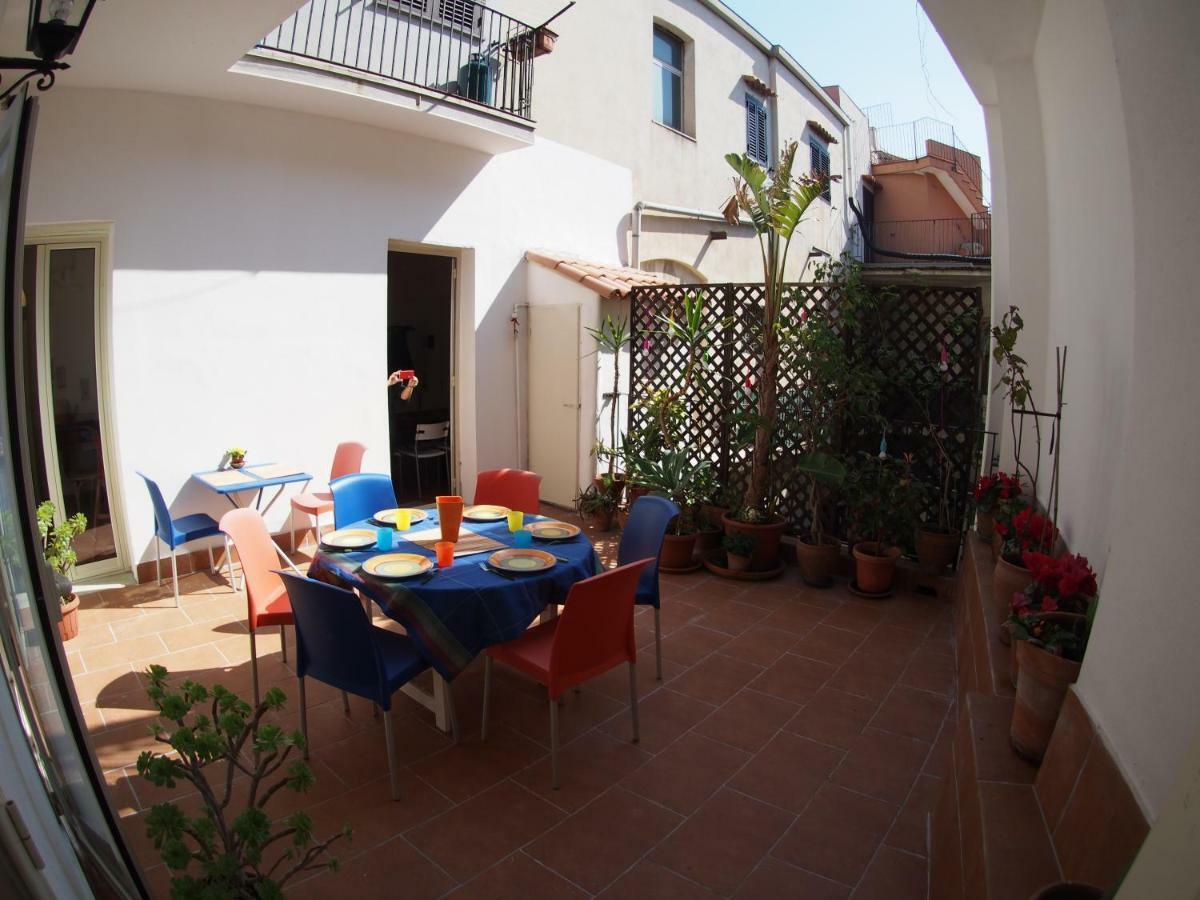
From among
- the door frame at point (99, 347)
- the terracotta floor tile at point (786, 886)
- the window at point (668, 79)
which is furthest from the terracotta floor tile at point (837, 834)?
the window at point (668, 79)

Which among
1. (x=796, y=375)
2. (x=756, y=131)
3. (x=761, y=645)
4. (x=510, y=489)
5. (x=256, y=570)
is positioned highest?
(x=756, y=131)

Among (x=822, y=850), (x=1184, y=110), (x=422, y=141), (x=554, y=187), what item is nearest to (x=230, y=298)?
(x=422, y=141)

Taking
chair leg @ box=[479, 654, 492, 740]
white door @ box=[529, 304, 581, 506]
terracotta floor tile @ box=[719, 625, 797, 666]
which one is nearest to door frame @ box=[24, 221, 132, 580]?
chair leg @ box=[479, 654, 492, 740]

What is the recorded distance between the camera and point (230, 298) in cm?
543

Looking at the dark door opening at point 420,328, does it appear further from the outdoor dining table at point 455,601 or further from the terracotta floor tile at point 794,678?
A: the terracotta floor tile at point 794,678

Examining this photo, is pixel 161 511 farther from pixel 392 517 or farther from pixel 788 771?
pixel 788 771

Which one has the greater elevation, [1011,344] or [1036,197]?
Result: [1036,197]

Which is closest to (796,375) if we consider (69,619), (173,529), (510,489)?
(510,489)

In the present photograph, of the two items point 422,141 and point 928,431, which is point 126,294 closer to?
point 422,141

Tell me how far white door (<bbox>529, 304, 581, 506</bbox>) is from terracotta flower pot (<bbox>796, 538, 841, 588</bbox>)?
8.28 feet

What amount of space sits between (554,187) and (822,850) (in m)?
6.88

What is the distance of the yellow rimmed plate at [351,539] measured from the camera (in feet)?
11.5

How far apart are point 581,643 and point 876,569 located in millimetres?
2946

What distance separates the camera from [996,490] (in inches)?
163
